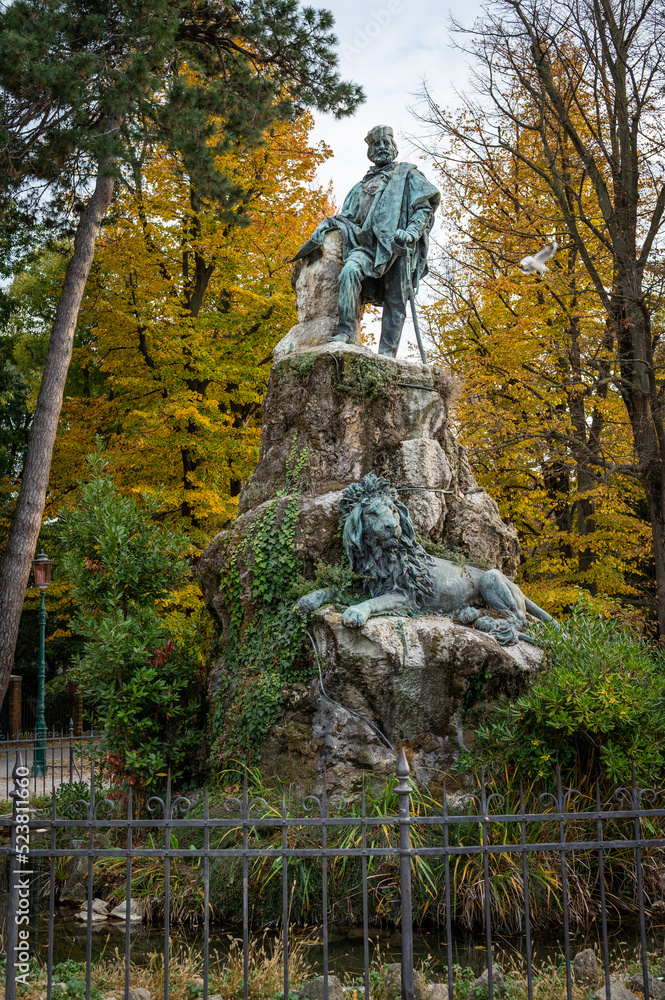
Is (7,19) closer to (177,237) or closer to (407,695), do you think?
(177,237)

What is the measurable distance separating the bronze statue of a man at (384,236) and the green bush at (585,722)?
3.84 m

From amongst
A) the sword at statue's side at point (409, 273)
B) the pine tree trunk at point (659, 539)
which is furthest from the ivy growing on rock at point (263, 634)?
the pine tree trunk at point (659, 539)

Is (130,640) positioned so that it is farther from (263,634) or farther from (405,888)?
(405,888)

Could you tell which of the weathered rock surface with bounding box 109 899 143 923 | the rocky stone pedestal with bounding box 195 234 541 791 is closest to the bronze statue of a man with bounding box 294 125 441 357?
the rocky stone pedestal with bounding box 195 234 541 791

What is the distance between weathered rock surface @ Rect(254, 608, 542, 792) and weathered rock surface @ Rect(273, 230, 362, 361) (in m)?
3.17

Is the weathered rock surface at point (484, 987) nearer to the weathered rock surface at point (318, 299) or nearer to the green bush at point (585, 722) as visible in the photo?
the green bush at point (585, 722)

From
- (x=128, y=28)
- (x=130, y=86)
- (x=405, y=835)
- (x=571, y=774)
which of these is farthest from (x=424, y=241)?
(x=405, y=835)

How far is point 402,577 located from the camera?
6.84 m

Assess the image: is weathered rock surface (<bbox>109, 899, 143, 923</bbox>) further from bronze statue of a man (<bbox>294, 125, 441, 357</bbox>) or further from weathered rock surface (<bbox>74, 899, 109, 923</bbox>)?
bronze statue of a man (<bbox>294, 125, 441, 357</bbox>)

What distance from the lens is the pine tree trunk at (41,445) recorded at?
1065 centimetres

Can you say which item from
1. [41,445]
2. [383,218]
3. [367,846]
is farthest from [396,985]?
[41,445]

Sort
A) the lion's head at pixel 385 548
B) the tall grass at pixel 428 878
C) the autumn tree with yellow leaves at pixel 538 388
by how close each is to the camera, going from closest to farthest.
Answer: the tall grass at pixel 428 878 → the lion's head at pixel 385 548 → the autumn tree with yellow leaves at pixel 538 388

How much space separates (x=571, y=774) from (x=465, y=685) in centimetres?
99

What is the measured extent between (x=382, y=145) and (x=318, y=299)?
1761mm
